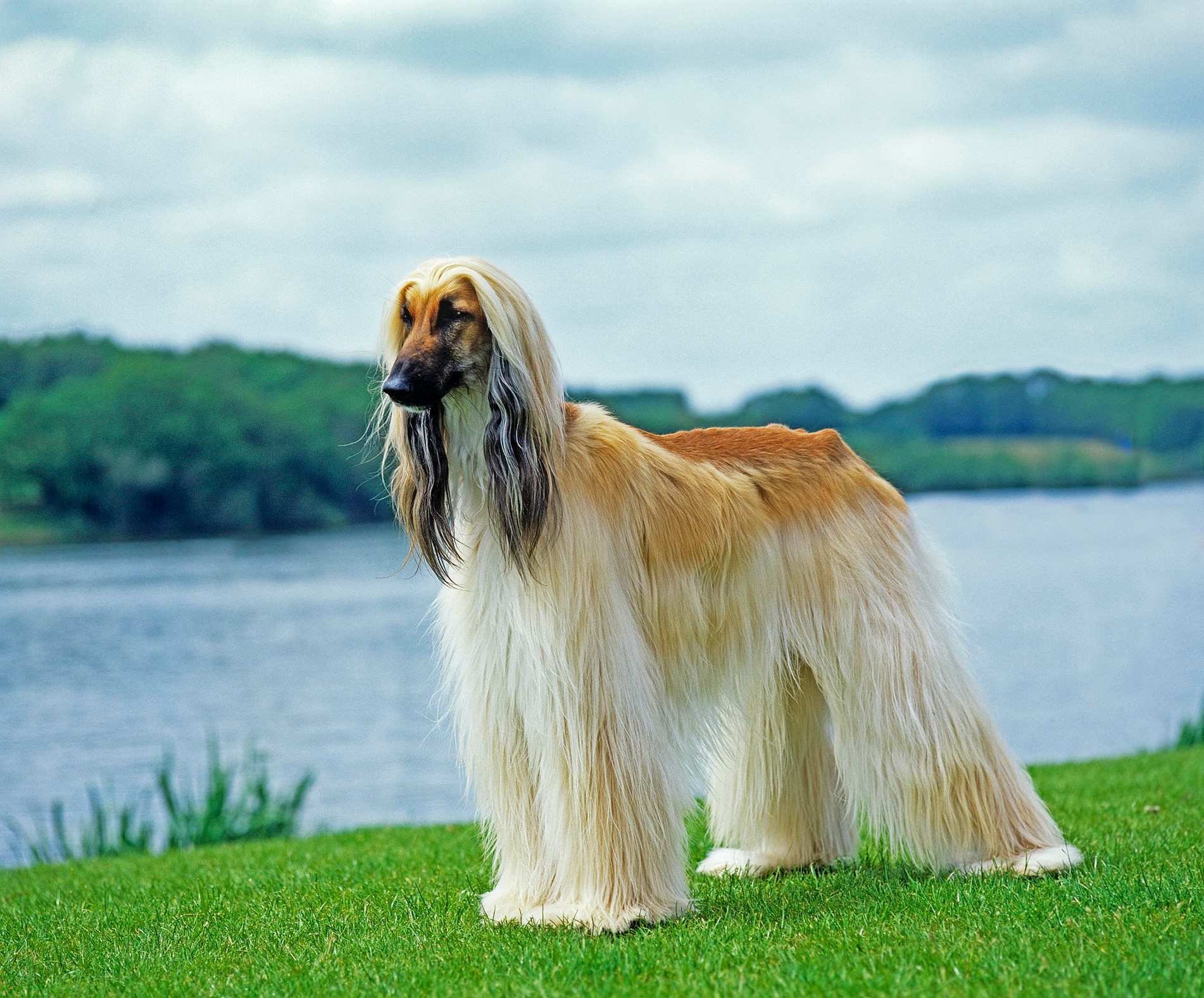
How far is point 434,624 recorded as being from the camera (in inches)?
175

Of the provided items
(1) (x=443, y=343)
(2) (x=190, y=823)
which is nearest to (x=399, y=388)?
(1) (x=443, y=343)

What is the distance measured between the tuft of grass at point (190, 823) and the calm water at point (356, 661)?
172 centimetres

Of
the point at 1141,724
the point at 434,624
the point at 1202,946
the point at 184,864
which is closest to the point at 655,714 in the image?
the point at 434,624

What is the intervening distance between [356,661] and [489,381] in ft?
62.0

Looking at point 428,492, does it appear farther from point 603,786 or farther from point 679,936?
point 679,936

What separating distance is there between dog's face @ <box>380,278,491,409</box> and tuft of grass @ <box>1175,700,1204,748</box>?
8.13 m

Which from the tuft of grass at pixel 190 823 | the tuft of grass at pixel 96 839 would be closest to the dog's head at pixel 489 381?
the tuft of grass at pixel 190 823

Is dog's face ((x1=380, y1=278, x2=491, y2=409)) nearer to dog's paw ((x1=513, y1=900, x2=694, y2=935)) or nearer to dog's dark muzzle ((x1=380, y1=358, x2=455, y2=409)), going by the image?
dog's dark muzzle ((x1=380, y1=358, x2=455, y2=409))

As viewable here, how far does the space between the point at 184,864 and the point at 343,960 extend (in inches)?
116

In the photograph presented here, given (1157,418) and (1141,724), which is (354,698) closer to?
(1141,724)

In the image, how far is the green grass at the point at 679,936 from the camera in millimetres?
3467

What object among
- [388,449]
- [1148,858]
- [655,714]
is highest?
[388,449]

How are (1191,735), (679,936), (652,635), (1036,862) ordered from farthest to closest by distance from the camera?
1. (1191,735)
2. (1036,862)
3. (652,635)
4. (679,936)

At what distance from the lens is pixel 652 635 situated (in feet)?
14.1
